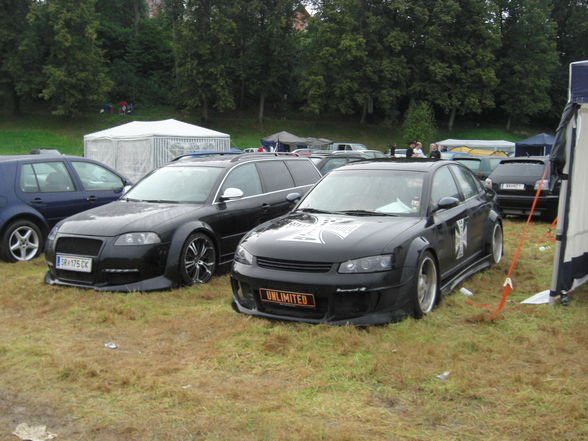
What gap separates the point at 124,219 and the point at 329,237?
110 inches

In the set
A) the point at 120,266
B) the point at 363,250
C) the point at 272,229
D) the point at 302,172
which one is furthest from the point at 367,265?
the point at 302,172

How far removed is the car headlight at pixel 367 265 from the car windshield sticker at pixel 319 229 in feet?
1.07

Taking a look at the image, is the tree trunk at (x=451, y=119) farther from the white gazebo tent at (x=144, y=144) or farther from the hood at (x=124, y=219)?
the hood at (x=124, y=219)

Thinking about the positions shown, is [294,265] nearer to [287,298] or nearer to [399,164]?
[287,298]

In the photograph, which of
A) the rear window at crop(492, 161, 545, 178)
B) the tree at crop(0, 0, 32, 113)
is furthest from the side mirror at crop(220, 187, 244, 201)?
the tree at crop(0, 0, 32, 113)

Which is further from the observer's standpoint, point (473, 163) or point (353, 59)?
point (353, 59)

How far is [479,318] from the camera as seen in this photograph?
209 inches

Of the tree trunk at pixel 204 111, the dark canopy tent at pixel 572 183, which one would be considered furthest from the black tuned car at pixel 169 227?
the tree trunk at pixel 204 111

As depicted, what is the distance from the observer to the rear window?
1295 cm

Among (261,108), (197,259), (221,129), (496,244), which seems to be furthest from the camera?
(261,108)

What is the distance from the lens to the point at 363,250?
4.96 meters

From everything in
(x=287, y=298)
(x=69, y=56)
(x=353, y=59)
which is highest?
(x=353, y=59)

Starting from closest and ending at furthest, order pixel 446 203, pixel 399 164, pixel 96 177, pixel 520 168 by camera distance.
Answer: pixel 446 203 < pixel 399 164 < pixel 96 177 < pixel 520 168

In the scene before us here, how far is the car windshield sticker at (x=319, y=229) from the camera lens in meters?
5.21
